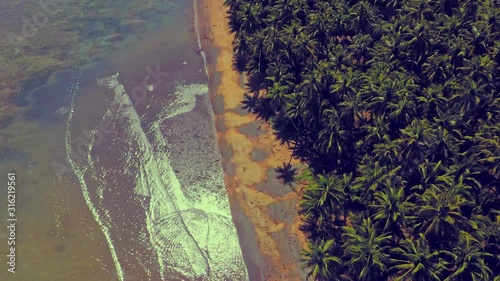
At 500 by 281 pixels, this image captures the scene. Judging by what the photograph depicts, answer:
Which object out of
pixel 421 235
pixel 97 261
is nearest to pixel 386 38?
pixel 421 235

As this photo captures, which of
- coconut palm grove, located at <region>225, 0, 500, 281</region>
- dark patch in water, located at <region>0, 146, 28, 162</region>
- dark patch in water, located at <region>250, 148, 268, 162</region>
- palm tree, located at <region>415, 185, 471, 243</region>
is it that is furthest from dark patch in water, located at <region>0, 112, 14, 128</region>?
palm tree, located at <region>415, 185, 471, 243</region>

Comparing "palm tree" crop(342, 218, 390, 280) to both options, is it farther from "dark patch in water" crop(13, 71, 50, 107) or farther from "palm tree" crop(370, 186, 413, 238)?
"dark patch in water" crop(13, 71, 50, 107)

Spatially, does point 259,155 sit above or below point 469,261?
below

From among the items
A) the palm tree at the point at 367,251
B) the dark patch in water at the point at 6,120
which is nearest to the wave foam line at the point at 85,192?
the dark patch in water at the point at 6,120

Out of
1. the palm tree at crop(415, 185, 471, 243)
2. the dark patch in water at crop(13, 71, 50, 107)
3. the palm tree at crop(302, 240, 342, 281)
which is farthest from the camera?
the dark patch in water at crop(13, 71, 50, 107)

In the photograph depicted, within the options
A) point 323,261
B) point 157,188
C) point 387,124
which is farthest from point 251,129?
point 323,261

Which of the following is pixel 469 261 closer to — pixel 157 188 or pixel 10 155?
pixel 157 188

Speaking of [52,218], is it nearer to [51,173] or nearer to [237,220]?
[51,173]
